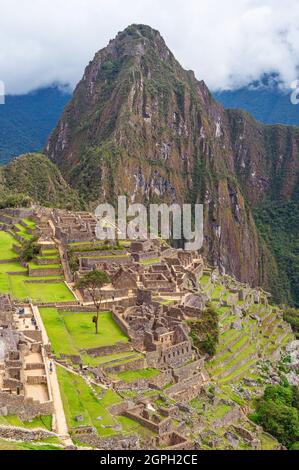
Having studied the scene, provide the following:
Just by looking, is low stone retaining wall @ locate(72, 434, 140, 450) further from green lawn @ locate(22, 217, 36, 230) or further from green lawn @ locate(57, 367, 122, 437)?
green lawn @ locate(22, 217, 36, 230)

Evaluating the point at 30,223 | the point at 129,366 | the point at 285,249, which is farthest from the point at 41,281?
the point at 285,249

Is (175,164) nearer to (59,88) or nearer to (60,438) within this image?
(59,88)

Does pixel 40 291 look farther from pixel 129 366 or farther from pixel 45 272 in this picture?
pixel 129 366

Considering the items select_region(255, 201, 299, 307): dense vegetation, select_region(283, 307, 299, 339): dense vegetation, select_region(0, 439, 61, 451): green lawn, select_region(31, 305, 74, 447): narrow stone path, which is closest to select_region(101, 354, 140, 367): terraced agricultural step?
select_region(31, 305, 74, 447): narrow stone path

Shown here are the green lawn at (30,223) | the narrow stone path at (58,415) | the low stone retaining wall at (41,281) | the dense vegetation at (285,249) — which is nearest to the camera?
the narrow stone path at (58,415)

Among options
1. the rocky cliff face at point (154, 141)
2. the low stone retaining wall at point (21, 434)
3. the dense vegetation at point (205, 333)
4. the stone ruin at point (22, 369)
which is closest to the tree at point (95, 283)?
the dense vegetation at point (205, 333)

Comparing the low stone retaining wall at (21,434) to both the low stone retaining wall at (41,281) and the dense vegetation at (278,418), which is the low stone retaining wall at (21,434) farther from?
the low stone retaining wall at (41,281)

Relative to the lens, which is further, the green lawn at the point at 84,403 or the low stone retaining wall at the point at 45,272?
the low stone retaining wall at the point at 45,272
